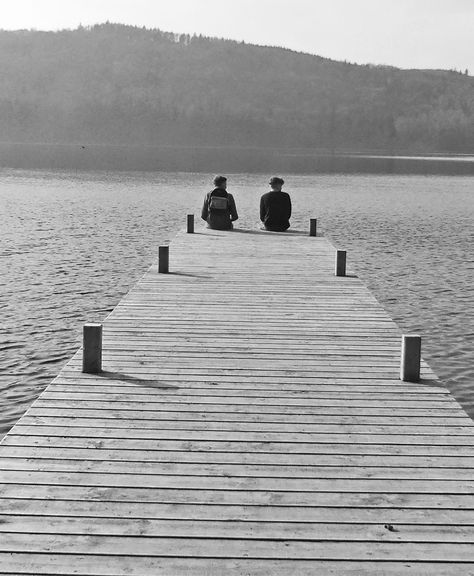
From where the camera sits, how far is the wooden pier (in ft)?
16.3

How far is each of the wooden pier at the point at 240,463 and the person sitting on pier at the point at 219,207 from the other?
10.0m

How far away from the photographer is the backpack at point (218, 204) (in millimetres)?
21234

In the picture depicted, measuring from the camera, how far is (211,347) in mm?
10055

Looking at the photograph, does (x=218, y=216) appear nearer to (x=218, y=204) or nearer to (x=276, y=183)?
(x=218, y=204)

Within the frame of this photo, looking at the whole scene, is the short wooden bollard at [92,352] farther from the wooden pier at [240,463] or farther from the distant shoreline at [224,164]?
the distant shoreline at [224,164]

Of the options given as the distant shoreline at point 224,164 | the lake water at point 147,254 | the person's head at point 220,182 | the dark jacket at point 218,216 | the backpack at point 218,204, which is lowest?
the lake water at point 147,254

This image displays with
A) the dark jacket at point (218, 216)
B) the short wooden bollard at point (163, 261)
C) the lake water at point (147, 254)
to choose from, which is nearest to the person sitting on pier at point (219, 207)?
the dark jacket at point (218, 216)

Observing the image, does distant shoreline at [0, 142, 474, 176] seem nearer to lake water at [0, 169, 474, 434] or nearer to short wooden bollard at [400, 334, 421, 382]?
lake water at [0, 169, 474, 434]

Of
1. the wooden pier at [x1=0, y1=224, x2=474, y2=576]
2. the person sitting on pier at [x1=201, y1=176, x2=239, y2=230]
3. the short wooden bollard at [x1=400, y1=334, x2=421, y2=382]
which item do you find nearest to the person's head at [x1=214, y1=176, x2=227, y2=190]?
the person sitting on pier at [x1=201, y1=176, x2=239, y2=230]

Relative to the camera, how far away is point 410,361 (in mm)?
8641

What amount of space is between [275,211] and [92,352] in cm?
1407

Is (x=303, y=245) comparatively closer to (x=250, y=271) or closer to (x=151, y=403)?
(x=250, y=271)

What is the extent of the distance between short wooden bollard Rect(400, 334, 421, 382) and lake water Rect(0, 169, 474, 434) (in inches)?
90.5

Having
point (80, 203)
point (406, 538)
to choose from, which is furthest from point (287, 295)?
point (80, 203)
